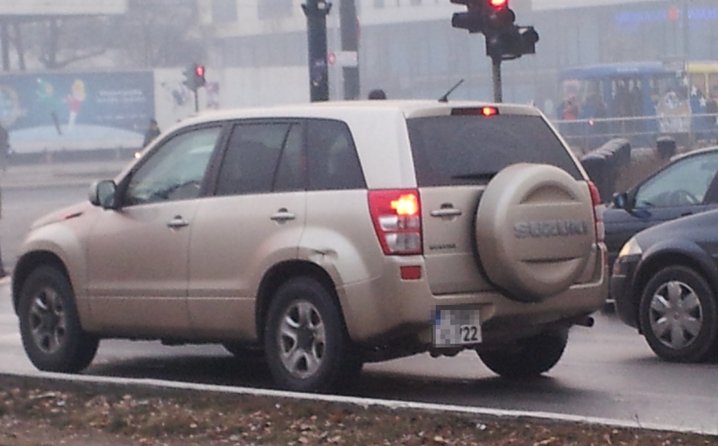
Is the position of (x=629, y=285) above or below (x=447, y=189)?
below

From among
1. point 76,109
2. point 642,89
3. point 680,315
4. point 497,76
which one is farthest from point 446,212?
point 76,109

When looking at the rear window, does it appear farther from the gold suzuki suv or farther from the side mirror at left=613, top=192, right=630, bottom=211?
the side mirror at left=613, top=192, right=630, bottom=211

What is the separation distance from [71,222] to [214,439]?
3147mm

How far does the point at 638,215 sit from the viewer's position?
48.0ft

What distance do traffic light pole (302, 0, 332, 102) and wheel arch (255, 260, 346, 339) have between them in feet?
40.4

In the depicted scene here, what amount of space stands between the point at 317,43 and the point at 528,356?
1204cm

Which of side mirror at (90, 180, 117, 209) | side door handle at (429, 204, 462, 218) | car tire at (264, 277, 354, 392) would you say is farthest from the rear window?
side mirror at (90, 180, 117, 209)

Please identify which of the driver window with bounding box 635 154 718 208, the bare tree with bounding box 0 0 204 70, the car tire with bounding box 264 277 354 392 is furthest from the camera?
the bare tree with bounding box 0 0 204 70

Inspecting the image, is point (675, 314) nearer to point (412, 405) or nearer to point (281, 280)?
point (281, 280)

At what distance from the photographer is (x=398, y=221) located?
9000 millimetres

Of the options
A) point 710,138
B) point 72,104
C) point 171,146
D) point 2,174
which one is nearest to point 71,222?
point 171,146

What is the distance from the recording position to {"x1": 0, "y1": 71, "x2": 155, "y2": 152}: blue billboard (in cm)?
6053

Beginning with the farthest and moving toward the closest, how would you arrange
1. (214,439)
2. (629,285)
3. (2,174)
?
(2,174) < (629,285) < (214,439)

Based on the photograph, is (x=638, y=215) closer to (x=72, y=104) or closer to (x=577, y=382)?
(x=577, y=382)
